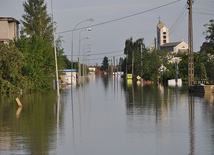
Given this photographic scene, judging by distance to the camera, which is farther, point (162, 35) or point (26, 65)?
point (162, 35)

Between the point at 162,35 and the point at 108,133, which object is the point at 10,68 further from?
the point at 162,35

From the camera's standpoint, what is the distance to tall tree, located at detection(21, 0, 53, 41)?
3147 inches

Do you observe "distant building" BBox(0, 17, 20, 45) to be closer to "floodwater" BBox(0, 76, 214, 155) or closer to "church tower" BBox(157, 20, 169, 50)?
"floodwater" BBox(0, 76, 214, 155)

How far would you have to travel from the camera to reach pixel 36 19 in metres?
80.4

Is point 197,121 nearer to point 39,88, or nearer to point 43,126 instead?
point 43,126

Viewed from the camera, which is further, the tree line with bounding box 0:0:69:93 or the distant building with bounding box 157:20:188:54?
the distant building with bounding box 157:20:188:54

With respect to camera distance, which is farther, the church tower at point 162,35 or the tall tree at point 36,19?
the church tower at point 162,35

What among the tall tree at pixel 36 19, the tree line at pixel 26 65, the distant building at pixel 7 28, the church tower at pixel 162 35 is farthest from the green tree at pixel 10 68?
the church tower at pixel 162 35

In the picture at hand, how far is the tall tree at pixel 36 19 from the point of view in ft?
262

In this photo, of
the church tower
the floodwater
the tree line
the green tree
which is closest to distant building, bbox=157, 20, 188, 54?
the church tower

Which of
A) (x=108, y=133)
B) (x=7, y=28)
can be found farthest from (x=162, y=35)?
(x=108, y=133)

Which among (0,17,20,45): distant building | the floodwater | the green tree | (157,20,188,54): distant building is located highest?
(157,20,188,54): distant building

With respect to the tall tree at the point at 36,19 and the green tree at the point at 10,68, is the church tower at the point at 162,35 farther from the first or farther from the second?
the green tree at the point at 10,68

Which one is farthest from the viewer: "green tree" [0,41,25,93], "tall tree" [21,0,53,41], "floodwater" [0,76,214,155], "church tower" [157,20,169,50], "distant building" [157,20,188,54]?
"distant building" [157,20,188,54]
